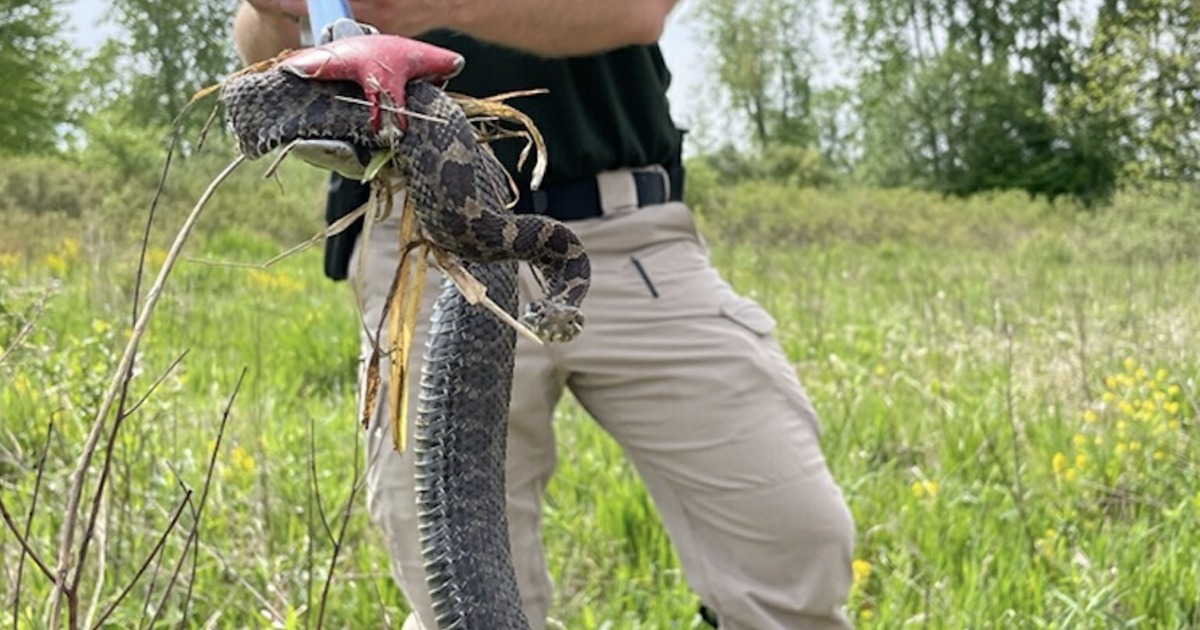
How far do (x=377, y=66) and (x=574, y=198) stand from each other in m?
1.72

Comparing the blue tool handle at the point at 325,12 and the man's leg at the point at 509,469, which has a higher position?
the blue tool handle at the point at 325,12

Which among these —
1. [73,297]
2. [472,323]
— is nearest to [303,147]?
[472,323]

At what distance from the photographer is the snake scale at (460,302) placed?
3.71 ft

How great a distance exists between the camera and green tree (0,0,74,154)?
29.0 meters

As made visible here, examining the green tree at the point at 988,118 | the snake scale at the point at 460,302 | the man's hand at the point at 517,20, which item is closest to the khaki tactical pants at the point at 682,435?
the man's hand at the point at 517,20

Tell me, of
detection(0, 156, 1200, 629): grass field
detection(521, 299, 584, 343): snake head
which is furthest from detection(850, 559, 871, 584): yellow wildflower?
detection(521, 299, 584, 343): snake head

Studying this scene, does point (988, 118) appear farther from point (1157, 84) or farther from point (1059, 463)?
point (1059, 463)

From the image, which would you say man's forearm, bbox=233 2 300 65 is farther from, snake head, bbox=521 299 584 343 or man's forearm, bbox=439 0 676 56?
snake head, bbox=521 299 584 343

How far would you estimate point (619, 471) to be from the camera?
4352 mm

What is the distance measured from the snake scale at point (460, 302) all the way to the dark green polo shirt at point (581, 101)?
114cm

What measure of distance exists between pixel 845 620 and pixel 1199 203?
15.5m

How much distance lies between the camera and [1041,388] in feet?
17.9

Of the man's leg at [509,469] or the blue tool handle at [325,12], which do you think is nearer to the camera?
the blue tool handle at [325,12]

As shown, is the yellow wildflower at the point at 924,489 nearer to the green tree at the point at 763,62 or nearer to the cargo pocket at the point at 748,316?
the cargo pocket at the point at 748,316
